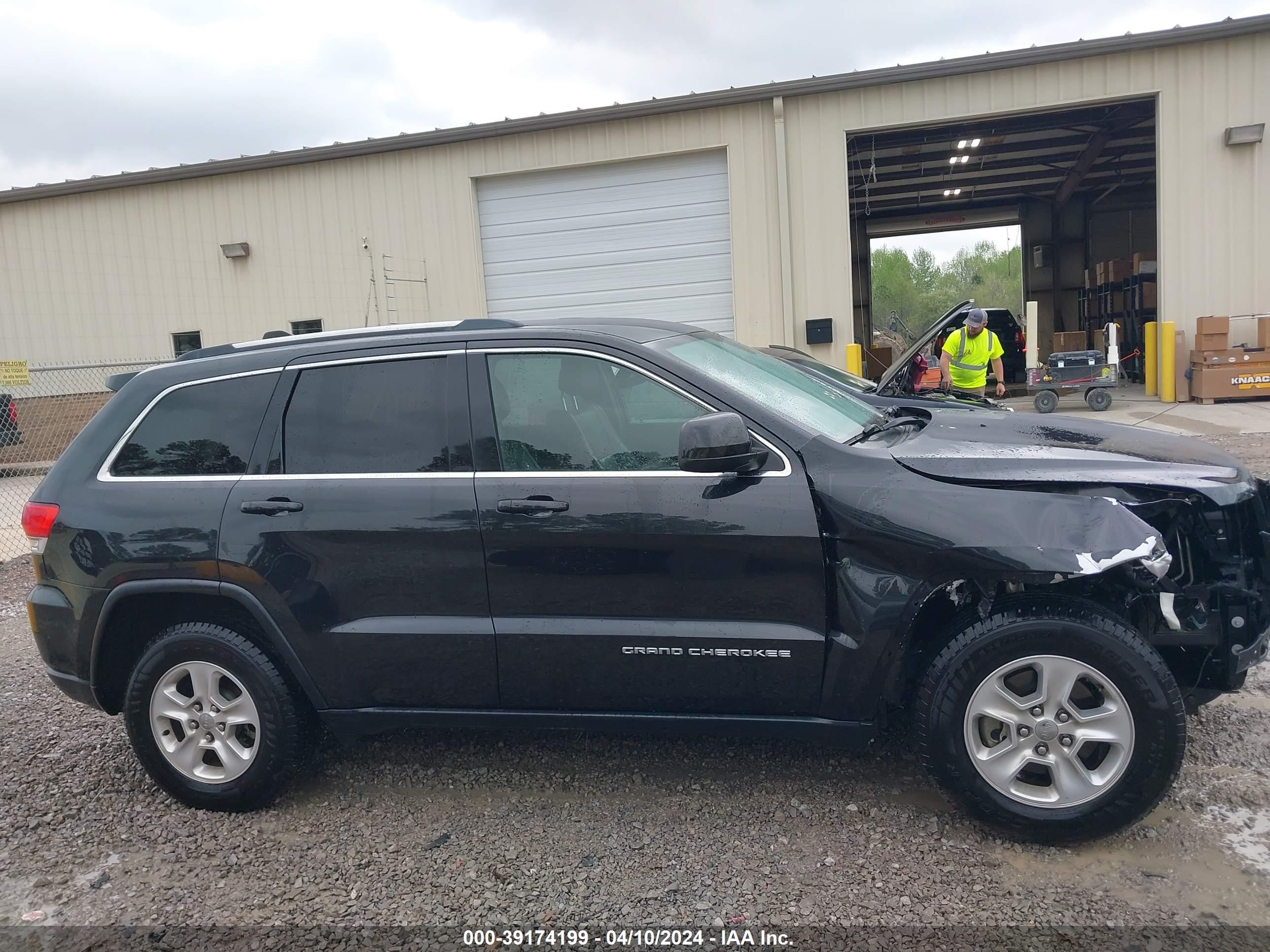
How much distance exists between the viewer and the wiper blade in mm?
3402

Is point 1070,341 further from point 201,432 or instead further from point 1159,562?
point 201,432

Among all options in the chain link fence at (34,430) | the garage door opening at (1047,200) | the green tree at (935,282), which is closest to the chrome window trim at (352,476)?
the chain link fence at (34,430)

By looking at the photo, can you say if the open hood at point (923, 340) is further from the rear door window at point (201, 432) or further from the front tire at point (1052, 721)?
the rear door window at point (201, 432)

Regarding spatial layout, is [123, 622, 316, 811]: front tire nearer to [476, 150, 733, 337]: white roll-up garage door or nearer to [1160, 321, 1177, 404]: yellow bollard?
[476, 150, 733, 337]: white roll-up garage door

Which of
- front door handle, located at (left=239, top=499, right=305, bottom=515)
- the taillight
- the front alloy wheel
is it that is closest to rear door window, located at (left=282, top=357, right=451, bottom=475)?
front door handle, located at (left=239, top=499, right=305, bottom=515)

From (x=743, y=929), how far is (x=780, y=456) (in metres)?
1.45

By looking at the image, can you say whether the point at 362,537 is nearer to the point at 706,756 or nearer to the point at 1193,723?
the point at 706,756

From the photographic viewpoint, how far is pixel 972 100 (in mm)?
14914

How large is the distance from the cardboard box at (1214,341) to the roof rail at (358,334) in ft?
47.5

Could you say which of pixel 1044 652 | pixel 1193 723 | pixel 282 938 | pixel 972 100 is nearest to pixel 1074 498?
pixel 1044 652

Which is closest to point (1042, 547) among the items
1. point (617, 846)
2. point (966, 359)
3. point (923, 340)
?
point (617, 846)

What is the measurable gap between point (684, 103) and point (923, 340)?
31.8ft

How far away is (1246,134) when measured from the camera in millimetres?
14336

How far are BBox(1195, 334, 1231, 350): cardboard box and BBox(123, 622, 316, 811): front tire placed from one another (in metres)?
15.3
